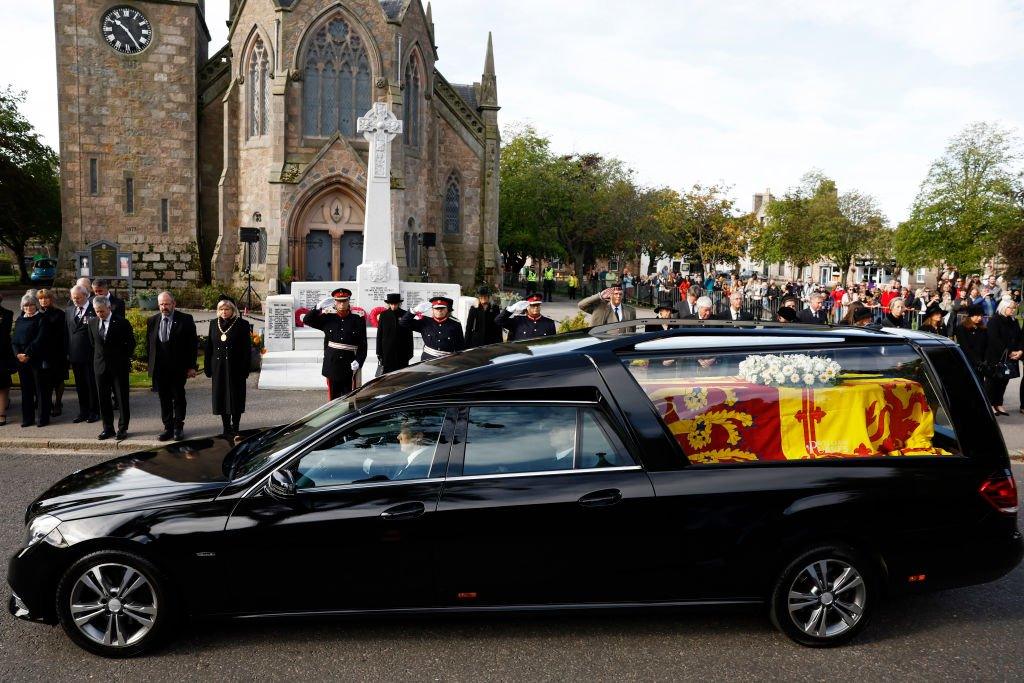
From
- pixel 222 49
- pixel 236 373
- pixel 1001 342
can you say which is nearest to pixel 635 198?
pixel 222 49

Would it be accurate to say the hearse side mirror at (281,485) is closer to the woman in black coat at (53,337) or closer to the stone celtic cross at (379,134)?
the woman in black coat at (53,337)

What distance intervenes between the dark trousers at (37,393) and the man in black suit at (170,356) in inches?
66.9

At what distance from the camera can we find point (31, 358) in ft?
35.1

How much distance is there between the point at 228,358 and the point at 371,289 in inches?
344

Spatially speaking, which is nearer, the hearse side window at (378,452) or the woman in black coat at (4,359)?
the hearse side window at (378,452)

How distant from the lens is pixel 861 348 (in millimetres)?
5180

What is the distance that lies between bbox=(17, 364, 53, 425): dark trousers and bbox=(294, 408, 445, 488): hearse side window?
25.5 ft

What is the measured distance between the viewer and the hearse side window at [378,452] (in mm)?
4613

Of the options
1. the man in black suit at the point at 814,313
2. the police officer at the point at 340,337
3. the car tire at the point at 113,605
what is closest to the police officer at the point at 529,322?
the police officer at the point at 340,337

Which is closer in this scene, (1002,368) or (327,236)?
(1002,368)

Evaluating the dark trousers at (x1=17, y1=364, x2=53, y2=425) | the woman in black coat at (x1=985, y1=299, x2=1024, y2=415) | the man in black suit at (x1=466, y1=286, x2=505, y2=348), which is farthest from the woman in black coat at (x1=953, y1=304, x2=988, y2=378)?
the dark trousers at (x1=17, y1=364, x2=53, y2=425)

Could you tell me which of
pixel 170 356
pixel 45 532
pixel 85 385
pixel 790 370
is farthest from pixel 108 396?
pixel 790 370

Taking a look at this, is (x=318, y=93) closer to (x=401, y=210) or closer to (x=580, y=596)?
(x=401, y=210)

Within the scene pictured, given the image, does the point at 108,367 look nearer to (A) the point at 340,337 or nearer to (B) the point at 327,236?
(A) the point at 340,337
